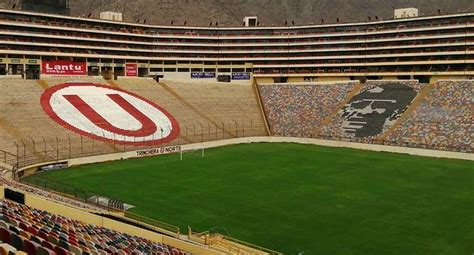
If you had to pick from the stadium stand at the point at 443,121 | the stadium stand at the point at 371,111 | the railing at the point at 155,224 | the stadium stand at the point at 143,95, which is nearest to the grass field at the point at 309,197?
the railing at the point at 155,224

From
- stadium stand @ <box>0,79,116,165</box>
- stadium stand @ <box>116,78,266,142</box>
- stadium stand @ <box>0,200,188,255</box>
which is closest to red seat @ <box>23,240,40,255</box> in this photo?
stadium stand @ <box>0,200,188,255</box>

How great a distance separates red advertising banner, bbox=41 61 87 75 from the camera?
74875mm

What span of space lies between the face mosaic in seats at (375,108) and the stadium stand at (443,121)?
283cm

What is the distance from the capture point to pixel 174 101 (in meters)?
80.4

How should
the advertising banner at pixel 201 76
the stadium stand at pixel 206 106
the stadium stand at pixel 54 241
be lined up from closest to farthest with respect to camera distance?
the stadium stand at pixel 54 241, the stadium stand at pixel 206 106, the advertising banner at pixel 201 76

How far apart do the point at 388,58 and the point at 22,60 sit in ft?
233

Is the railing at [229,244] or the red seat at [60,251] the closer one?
the red seat at [60,251]

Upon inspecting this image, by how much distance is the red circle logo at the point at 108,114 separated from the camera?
63.7 metres

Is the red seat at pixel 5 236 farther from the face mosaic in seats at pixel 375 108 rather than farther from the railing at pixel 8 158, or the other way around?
the face mosaic in seats at pixel 375 108

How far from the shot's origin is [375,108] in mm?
78250

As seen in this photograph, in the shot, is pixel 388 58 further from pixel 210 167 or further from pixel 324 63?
pixel 210 167

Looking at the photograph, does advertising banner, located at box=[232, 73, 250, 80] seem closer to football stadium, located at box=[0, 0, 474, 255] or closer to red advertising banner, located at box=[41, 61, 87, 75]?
football stadium, located at box=[0, 0, 474, 255]

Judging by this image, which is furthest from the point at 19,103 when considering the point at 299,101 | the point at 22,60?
the point at 299,101

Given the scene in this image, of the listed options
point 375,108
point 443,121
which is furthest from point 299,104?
point 443,121
